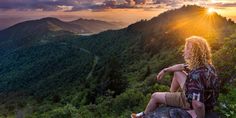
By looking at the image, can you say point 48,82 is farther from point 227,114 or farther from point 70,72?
point 227,114

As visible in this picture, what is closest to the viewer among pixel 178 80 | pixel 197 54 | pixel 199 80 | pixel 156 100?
pixel 199 80

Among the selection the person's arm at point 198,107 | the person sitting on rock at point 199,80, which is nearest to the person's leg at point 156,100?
the person sitting on rock at point 199,80

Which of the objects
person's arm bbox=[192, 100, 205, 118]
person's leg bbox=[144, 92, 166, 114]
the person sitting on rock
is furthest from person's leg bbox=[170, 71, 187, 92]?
person's arm bbox=[192, 100, 205, 118]

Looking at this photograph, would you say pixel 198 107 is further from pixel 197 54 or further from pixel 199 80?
pixel 197 54

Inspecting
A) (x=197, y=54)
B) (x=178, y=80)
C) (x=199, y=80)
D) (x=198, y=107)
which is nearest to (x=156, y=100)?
(x=178, y=80)

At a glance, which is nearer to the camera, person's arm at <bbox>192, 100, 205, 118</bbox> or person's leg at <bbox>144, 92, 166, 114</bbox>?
person's arm at <bbox>192, 100, 205, 118</bbox>

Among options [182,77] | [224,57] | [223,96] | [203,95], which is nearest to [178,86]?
[182,77]

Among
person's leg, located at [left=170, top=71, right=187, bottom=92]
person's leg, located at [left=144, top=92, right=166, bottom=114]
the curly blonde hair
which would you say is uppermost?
the curly blonde hair

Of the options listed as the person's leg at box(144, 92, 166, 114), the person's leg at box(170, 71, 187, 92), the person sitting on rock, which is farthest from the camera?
the person's leg at box(144, 92, 166, 114)

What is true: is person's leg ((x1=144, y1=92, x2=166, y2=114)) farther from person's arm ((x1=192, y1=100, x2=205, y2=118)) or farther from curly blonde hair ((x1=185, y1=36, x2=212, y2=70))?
curly blonde hair ((x1=185, y1=36, x2=212, y2=70))

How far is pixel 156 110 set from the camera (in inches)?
383

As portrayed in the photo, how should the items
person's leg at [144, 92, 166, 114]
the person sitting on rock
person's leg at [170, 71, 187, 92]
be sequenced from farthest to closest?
person's leg at [144, 92, 166, 114], person's leg at [170, 71, 187, 92], the person sitting on rock

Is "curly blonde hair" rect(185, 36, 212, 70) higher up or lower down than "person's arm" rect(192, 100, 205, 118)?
Result: higher up

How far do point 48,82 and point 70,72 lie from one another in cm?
1180
